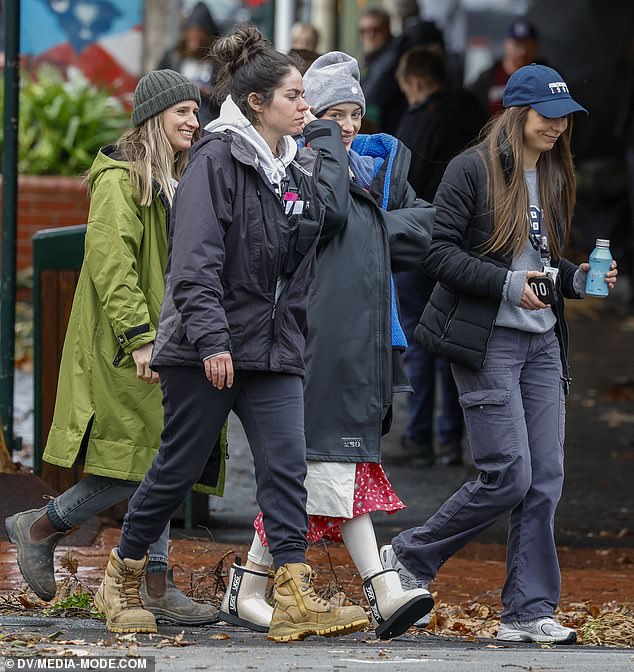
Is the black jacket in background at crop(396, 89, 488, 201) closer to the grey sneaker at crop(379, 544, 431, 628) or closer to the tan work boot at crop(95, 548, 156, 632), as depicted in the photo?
the grey sneaker at crop(379, 544, 431, 628)

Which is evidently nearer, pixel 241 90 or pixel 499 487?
pixel 241 90

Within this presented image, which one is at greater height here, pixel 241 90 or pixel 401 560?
pixel 241 90

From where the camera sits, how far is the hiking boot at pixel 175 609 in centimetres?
531

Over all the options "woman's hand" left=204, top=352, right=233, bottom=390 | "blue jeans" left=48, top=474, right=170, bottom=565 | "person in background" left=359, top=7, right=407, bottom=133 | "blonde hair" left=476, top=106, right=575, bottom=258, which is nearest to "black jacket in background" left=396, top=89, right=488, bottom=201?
"person in background" left=359, top=7, right=407, bottom=133

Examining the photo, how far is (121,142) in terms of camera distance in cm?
540

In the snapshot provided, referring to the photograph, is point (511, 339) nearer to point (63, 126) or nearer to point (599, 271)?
point (599, 271)

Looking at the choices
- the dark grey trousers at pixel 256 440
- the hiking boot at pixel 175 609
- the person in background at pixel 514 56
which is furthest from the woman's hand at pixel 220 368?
the person in background at pixel 514 56

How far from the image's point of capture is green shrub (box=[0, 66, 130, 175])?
13383mm

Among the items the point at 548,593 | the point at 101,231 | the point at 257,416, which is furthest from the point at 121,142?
the point at 548,593

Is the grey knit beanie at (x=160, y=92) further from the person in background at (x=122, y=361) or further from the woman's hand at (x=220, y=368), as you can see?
the woman's hand at (x=220, y=368)

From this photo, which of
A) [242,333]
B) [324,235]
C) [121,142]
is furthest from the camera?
[121,142]

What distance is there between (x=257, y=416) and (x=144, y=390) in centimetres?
67

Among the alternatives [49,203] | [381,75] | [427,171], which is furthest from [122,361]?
[49,203]

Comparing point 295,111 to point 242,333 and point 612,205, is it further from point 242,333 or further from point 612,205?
point 612,205
